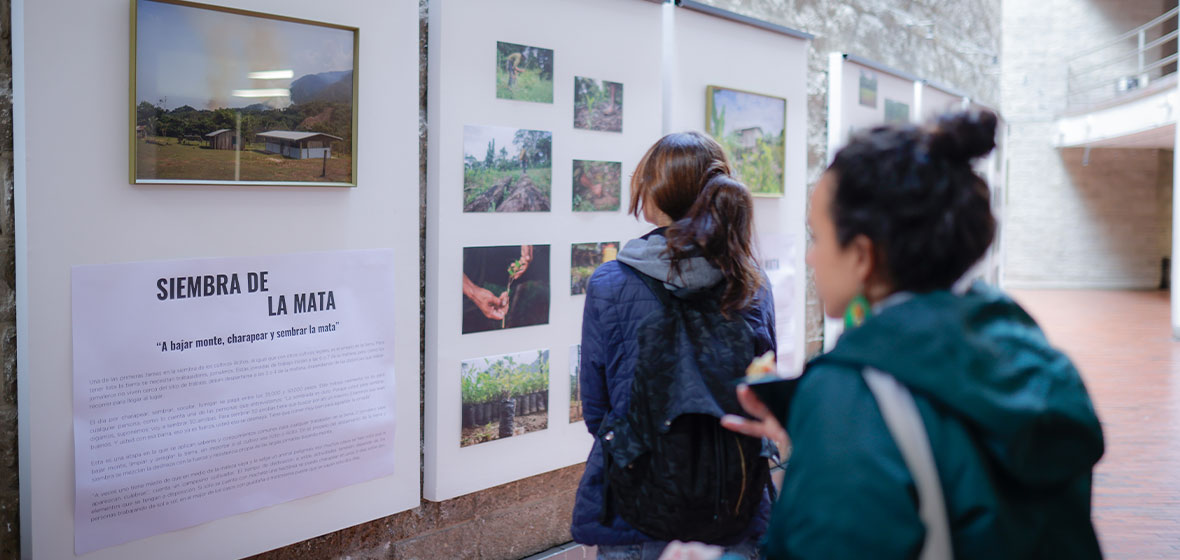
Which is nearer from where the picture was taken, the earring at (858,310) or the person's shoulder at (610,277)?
the earring at (858,310)

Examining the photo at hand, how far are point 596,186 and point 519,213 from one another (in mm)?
469

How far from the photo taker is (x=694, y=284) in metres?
2.17

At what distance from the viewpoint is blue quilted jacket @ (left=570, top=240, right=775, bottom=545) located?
219 centimetres

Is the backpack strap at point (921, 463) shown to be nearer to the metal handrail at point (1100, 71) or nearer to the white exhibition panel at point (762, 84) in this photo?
the white exhibition panel at point (762, 84)

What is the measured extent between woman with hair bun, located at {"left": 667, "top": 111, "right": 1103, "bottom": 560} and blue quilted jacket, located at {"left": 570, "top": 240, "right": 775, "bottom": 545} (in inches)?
41.0

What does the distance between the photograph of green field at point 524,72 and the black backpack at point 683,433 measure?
157cm

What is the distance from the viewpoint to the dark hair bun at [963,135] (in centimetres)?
110

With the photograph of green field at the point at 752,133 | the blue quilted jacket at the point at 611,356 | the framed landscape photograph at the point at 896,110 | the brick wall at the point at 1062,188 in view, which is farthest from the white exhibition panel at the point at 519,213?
the brick wall at the point at 1062,188

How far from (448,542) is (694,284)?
1.94m

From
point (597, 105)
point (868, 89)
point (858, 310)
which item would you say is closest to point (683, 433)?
point (858, 310)

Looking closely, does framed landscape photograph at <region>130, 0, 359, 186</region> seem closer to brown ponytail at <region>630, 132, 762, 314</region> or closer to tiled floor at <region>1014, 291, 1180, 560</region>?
brown ponytail at <region>630, 132, 762, 314</region>

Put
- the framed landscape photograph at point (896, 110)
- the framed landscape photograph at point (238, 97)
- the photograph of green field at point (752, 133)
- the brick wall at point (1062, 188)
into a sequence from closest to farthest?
the framed landscape photograph at point (238, 97) < the photograph of green field at point (752, 133) < the framed landscape photograph at point (896, 110) < the brick wall at point (1062, 188)

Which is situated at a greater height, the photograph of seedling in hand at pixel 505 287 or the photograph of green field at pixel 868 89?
the photograph of green field at pixel 868 89

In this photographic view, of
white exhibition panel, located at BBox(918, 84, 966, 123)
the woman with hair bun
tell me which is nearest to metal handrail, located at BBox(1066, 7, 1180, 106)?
white exhibition panel, located at BBox(918, 84, 966, 123)
